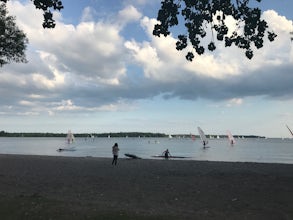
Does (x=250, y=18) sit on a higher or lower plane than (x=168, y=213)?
higher

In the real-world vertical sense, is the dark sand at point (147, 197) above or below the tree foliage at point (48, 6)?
below

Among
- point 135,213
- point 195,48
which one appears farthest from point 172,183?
point 195,48

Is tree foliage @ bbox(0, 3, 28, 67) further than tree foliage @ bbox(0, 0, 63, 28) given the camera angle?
Yes

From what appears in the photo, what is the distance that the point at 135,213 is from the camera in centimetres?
1309

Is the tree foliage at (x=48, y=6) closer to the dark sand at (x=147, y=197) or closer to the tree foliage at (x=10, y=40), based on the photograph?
the dark sand at (x=147, y=197)

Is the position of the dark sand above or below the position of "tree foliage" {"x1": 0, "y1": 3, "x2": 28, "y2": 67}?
below

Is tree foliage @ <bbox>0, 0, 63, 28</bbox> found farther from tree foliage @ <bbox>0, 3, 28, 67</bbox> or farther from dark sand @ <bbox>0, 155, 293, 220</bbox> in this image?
tree foliage @ <bbox>0, 3, 28, 67</bbox>

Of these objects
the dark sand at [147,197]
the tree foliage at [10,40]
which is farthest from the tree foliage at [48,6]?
the tree foliage at [10,40]

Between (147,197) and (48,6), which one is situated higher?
(48,6)

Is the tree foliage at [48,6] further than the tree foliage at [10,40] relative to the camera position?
No

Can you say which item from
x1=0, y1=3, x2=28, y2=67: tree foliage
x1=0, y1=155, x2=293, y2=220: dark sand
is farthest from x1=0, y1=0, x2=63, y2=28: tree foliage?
x1=0, y1=3, x2=28, y2=67: tree foliage

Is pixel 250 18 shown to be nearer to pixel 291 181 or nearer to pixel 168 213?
pixel 168 213

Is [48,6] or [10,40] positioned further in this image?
[10,40]

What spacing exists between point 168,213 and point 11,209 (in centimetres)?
497
